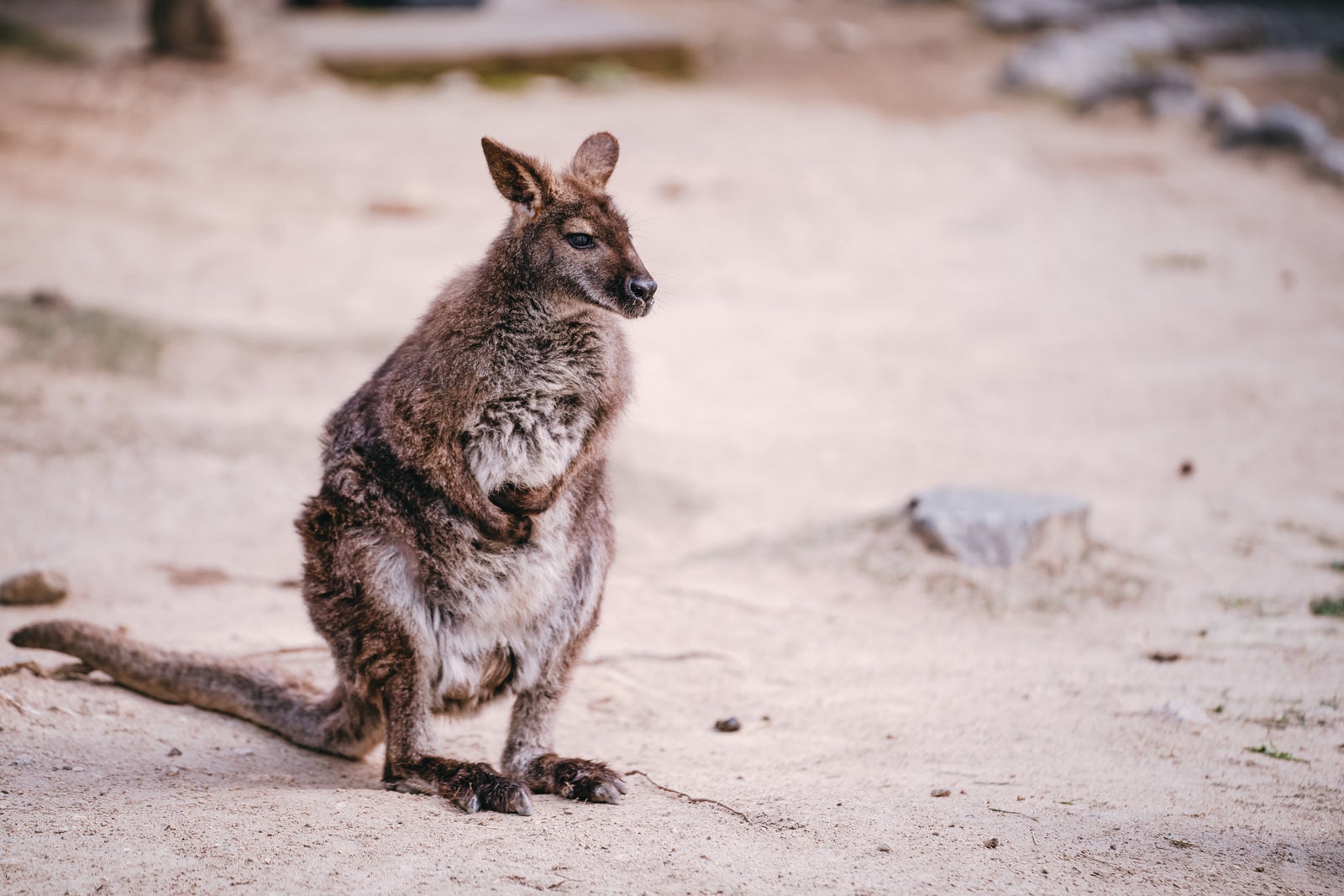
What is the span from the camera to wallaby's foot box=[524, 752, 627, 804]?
12.9ft

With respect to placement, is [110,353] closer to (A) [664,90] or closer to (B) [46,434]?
(B) [46,434]

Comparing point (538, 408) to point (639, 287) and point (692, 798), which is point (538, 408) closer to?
point (639, 287)

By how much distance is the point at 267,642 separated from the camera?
525 cm

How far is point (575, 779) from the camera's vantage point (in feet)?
13.1

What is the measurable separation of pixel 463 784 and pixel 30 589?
A: 2.45 m

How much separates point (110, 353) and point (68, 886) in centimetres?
517

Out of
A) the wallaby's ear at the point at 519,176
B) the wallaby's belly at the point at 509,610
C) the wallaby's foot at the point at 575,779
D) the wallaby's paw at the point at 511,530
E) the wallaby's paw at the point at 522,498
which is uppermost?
the wallaby's ear at the point at 519,176

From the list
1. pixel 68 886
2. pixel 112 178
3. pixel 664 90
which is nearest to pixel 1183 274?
pixel 664 90

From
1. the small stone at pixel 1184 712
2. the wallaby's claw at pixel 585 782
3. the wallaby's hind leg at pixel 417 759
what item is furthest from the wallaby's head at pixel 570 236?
the small stone at pixel 1184 712

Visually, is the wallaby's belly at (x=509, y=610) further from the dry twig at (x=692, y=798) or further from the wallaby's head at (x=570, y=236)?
the wallaby's head at (x=570, y=236)

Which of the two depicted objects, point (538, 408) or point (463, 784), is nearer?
point (463, 784)

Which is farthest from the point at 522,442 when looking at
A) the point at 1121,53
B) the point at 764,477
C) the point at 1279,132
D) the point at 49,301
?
the point at 1121,53

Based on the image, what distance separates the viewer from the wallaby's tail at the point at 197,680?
4.43 m

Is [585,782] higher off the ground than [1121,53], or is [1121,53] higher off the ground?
[1121,53]
